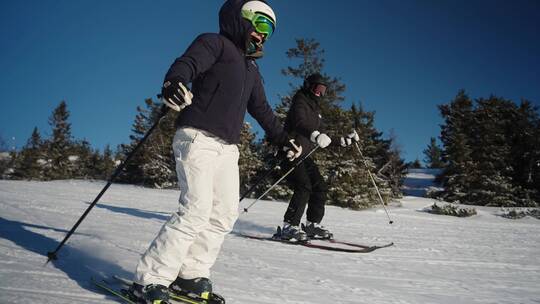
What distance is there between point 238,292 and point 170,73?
1457 millimetres

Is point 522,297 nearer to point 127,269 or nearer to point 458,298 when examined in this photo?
point 458,298

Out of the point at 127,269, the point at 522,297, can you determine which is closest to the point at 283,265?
the point at 127,269

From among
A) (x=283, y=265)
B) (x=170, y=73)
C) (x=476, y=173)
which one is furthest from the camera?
(x=476, y=173)

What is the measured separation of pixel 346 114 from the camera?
18359 mm

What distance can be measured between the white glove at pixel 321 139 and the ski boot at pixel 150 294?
3201mm

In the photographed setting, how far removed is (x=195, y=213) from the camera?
2090 millimetres

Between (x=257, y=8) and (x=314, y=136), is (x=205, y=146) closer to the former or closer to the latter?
(x=257, y=8)

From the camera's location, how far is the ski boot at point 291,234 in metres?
4.95

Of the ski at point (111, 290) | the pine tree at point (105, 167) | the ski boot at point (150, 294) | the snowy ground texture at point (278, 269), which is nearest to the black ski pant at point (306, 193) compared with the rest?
the snowy ground texture at point (278, 269)

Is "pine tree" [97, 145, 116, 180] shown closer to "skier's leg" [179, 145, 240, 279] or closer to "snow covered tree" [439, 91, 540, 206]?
"snow covered tree" [439, 91, 540, 206]

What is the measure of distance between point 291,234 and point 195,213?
3.10 metres

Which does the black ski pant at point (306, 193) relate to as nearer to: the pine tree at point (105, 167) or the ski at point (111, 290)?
the ski at point (111, 290)

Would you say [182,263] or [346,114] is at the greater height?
[346,114]

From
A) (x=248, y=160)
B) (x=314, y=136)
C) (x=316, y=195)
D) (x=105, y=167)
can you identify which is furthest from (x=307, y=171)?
(x=105, y=167)
